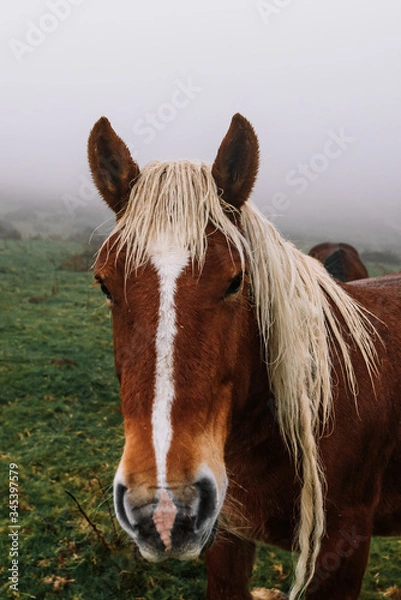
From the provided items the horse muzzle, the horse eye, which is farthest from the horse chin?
the horse eye

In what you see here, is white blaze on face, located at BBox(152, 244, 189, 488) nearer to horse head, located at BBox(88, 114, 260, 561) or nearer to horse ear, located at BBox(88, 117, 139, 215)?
horse head, located at BBox(88, 114, 260, 561)

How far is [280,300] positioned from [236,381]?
1.47ft

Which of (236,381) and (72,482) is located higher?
(236,381)

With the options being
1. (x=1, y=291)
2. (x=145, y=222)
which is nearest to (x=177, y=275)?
(x=145, y=222)

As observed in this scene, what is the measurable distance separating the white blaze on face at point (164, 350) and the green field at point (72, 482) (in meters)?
0.95

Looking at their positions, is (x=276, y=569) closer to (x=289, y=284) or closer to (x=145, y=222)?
(x=289, y=284)

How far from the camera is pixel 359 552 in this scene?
250 cm

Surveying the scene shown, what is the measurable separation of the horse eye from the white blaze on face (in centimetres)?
22

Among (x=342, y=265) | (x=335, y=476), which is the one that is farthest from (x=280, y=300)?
(x=342, y=265)

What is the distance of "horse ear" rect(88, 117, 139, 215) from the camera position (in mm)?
2264

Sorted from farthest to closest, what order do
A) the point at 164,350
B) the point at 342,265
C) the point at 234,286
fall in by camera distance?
1. the point at 342,265
2. the point at 234,286
3. the point at 164,350

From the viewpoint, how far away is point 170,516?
5.26 feet

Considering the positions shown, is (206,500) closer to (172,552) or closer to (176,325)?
(172,552)

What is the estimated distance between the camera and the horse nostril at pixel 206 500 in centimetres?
168
